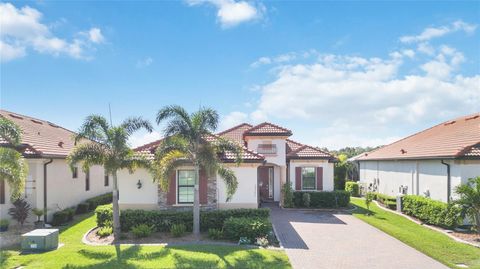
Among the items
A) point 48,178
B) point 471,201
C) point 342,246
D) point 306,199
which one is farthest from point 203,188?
point 471,201

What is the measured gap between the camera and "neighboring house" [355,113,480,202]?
16703 mm

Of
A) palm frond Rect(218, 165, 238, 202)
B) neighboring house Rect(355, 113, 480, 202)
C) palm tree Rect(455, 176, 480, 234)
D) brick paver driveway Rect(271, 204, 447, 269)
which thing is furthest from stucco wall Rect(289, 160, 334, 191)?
palm frond Rect(218, 165, 238, 202)

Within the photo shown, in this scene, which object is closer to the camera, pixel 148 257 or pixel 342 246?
pixel 148 257

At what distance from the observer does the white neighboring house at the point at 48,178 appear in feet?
56.3

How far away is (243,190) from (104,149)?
6.99m

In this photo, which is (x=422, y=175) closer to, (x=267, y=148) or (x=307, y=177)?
(x=307, y=177)

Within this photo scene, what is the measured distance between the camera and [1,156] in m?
12.6

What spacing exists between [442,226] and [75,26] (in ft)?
66.4

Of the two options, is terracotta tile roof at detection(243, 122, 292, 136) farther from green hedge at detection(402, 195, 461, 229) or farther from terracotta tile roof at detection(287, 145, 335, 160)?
green hedge at detection(402, 195, 461, 229)

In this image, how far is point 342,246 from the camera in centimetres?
1339

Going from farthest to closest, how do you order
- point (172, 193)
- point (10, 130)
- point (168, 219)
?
point (172, 193) < point (168, 219) < point (10, 130)

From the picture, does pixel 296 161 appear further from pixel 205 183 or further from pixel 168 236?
pixel 168 236

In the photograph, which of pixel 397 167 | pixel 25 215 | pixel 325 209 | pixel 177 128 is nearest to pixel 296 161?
pixel 325 209

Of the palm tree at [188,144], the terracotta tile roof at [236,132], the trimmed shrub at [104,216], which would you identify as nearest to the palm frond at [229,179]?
the palm tree at [188,144]
